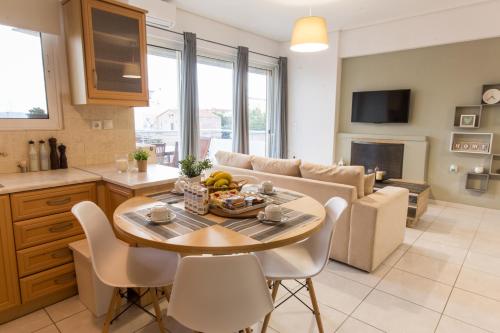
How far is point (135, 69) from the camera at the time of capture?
275 cm

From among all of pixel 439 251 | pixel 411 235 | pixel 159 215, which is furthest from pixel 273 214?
pixel 411 235

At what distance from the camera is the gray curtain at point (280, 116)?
6051 mm

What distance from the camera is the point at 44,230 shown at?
208cm

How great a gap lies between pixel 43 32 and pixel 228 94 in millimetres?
3111

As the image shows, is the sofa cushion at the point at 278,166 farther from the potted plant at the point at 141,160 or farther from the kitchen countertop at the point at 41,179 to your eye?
the kitchen countertop at the point at 41,179

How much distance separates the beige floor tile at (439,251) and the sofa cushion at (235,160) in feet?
6.44

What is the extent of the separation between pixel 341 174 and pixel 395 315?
3.83 ft

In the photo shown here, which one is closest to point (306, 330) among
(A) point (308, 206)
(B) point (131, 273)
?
(A) point (308, 206)

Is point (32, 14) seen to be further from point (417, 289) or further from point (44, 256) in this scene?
point (417, 289)

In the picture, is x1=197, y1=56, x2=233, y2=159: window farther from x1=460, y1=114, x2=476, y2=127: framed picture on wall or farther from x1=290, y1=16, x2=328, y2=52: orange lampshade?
x1=460, y1=114, x2=476, y2=127: framed picture on wall

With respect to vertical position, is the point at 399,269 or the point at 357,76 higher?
the point at 357,76

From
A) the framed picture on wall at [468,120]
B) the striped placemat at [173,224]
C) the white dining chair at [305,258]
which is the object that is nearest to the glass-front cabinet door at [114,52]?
the striped placemat at [173,224]

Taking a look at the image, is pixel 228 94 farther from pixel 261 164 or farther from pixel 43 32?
pixel 43 32

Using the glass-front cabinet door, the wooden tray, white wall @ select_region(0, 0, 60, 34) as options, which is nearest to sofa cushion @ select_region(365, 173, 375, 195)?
the wooden tray
